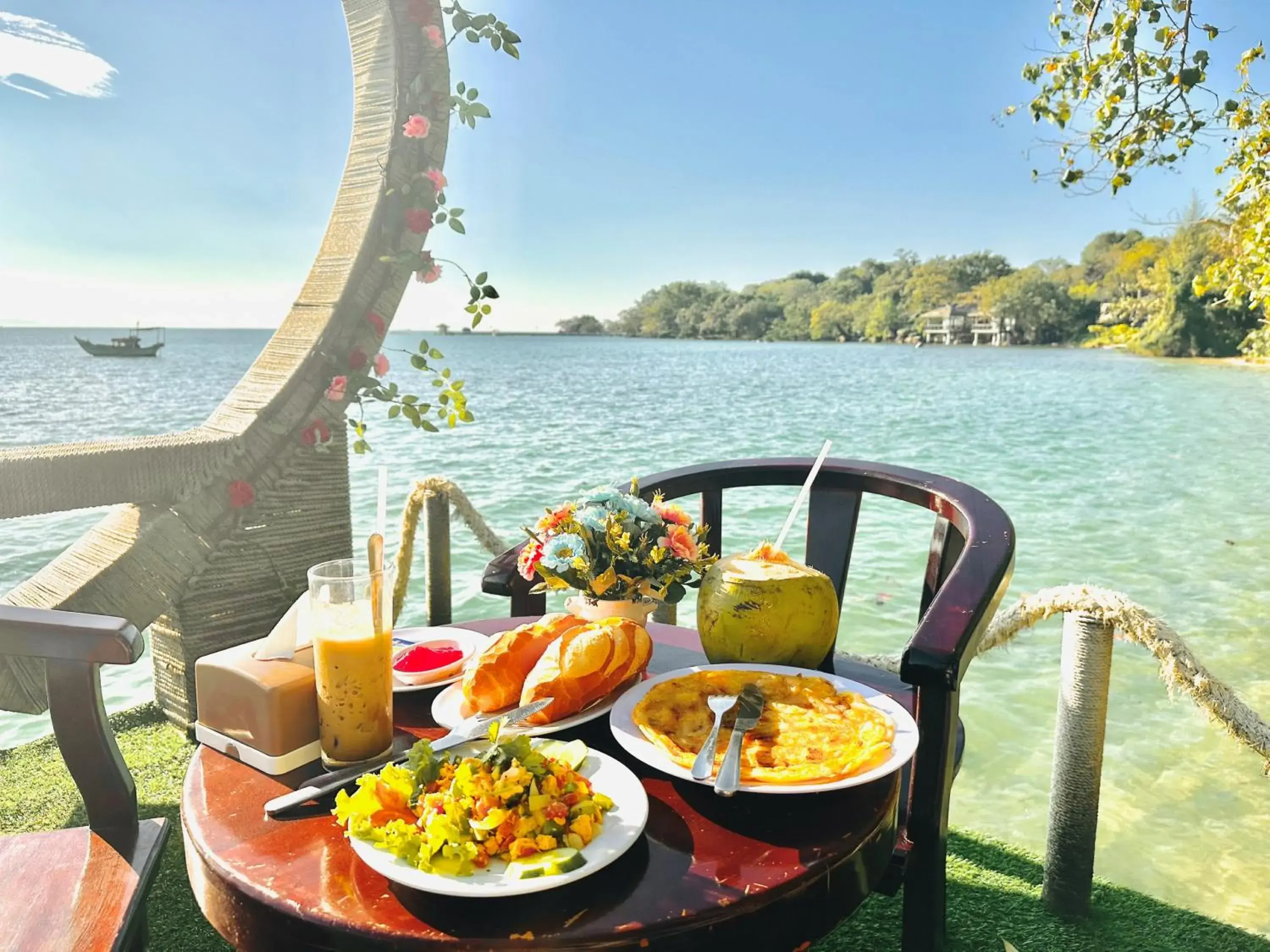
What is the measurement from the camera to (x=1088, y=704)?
1.83m

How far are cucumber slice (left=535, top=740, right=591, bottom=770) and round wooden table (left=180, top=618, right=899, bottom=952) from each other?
97mm

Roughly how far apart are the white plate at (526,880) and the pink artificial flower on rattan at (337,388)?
5.87 feet

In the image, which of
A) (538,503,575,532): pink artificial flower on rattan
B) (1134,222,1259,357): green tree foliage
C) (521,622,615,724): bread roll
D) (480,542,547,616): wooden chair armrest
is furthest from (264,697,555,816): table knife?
(1134,222,1259,357): green tree foliage

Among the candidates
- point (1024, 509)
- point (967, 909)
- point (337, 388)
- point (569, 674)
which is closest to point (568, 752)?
point (569, 674)

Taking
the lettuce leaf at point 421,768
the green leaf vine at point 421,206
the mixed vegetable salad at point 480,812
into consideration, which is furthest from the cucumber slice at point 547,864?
the green leaf vine at point 421,206

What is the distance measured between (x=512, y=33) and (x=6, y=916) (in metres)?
2.33

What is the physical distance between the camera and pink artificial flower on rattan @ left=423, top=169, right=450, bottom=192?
2.33 meters

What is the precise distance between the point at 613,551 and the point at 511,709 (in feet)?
1.03

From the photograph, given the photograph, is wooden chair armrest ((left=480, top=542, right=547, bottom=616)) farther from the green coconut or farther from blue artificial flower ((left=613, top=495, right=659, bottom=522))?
the green coconut

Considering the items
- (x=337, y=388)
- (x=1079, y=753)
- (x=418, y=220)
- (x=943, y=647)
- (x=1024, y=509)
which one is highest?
(x=418, y=220)

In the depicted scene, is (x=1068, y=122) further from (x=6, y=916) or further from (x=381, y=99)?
(x=6, y=916)

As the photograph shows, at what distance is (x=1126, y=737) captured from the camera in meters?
3.82

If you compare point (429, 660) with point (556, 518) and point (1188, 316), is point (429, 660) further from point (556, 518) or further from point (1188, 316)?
point (1188, 316)

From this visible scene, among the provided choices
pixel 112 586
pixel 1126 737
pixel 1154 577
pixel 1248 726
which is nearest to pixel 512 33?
pixel 112 586
